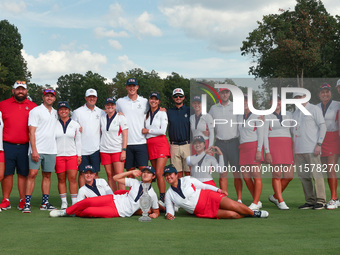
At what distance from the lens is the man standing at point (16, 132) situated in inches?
346

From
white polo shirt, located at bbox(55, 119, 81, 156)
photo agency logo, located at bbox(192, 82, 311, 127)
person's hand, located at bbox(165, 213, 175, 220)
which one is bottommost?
person's hand, located at bbox(165, 213, 175, 220)

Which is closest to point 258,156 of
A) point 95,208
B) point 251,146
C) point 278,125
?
point 251,146

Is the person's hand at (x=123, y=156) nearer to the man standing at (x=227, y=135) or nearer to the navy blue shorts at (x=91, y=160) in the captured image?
the navy blue shorts at (x=91, y=160)

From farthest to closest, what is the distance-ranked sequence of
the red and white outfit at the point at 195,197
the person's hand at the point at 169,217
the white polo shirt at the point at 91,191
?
the white polo shirt at the point at 91,191 < the red and white outfit at the point at 195,197 < the person's hand at the point at 169,217

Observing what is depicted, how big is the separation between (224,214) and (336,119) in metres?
3.09

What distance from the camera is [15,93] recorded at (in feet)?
29.2

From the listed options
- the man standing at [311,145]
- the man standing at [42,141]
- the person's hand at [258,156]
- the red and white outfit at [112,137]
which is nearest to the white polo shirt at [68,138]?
the man standing at [42,141]

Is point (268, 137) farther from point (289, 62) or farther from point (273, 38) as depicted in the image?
point (273, 38)

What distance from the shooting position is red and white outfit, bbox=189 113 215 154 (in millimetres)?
8914

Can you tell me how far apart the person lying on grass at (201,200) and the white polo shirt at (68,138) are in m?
2.18

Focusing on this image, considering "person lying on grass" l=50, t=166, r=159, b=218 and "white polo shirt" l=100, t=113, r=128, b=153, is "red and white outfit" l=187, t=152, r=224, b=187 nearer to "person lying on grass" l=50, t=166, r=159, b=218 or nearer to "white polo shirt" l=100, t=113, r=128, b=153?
"person lying on grass" l=50, t=166, r=159, b=218

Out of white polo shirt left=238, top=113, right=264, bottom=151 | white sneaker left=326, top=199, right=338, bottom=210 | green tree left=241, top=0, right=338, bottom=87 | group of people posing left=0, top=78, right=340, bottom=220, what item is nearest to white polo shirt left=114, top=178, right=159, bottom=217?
group of people posing left=0, top=78, right=340, bottom=220

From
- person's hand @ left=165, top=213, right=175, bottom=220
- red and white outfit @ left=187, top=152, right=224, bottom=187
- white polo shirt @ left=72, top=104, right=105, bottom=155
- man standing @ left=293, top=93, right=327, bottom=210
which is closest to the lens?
person's hand @ left=165, top=213, right=175, bottom=220

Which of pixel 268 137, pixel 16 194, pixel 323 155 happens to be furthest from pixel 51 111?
pixel 323 155
